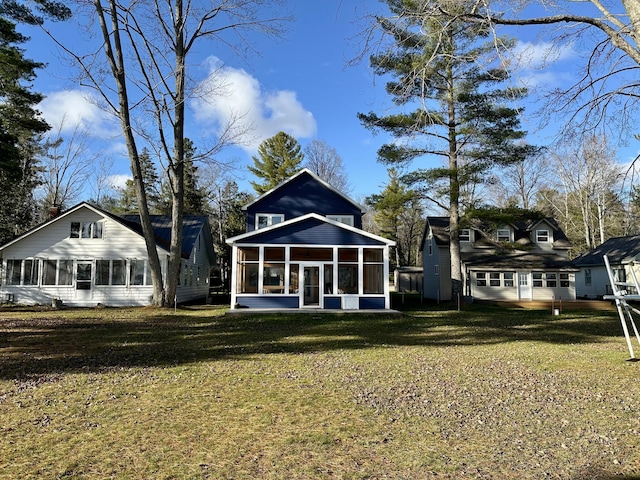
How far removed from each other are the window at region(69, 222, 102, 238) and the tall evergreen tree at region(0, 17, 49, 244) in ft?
13.6

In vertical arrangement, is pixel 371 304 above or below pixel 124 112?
below

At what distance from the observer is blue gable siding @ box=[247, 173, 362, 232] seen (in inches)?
943

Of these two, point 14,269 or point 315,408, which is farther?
point 14,269

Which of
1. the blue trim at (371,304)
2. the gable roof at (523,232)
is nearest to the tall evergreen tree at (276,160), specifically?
the gable roof at (523,232)

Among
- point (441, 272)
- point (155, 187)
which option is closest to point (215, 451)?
point (441, 272)

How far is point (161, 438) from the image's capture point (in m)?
4.48

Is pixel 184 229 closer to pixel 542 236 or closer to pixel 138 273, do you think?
pixel 138 273

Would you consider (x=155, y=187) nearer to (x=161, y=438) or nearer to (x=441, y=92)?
(x=441, y=92)

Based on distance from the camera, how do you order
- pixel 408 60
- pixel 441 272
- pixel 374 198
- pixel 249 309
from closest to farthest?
pixel 249 309 < pixel 408 60 < pixel 374 198 < pixel 441 272

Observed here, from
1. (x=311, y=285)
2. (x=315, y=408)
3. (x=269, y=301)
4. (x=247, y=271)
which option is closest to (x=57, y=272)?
(x=247, y=271)

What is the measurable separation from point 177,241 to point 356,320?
30.8 ft

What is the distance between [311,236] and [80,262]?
12.7 meters

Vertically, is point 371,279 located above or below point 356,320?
above

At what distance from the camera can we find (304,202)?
24062 millimetres
